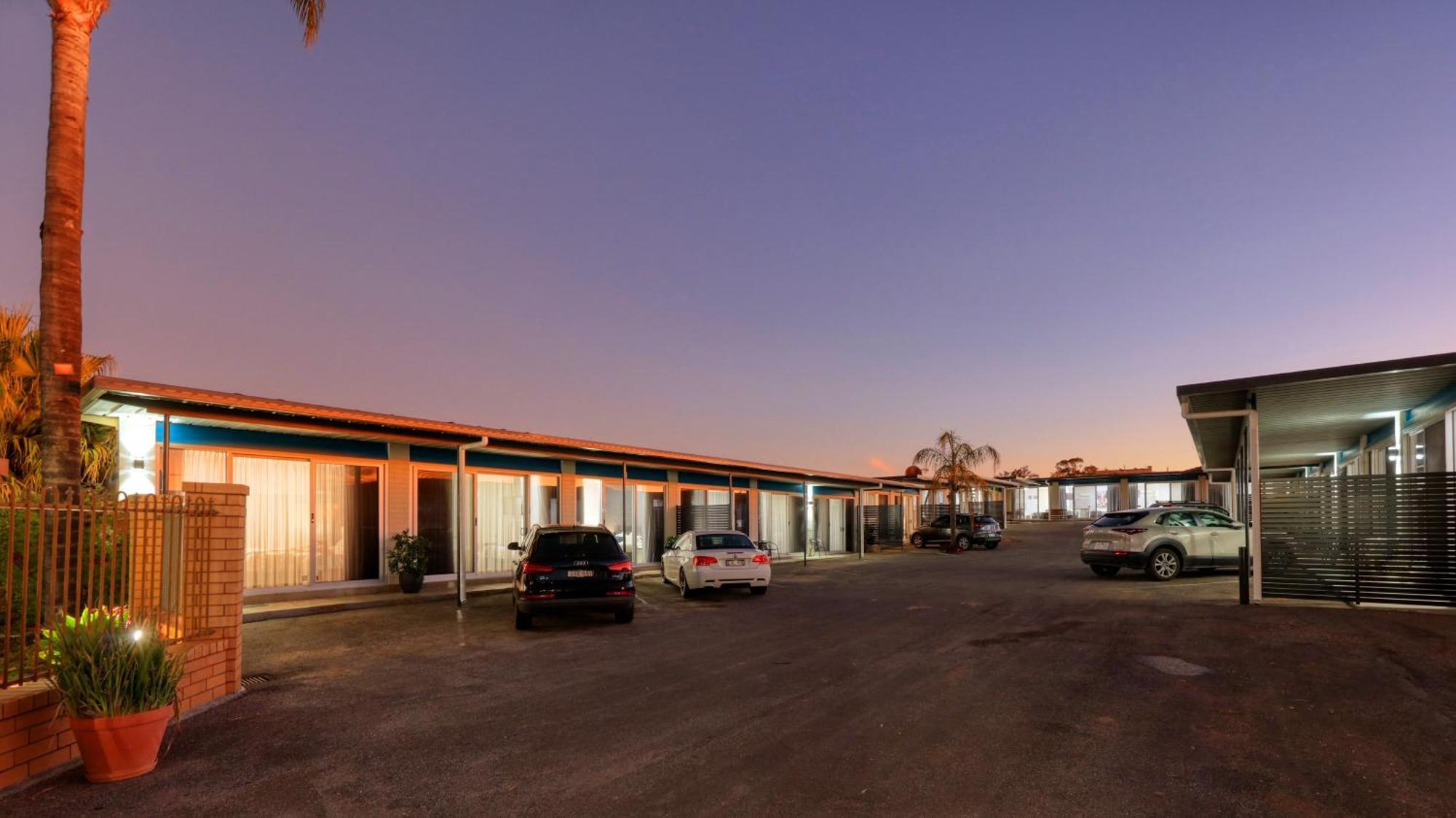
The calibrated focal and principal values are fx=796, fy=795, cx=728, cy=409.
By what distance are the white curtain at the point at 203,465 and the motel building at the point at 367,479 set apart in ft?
0.05

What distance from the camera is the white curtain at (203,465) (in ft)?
42.7

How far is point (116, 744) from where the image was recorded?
16.9ft

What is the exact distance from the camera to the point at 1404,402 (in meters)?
14.8

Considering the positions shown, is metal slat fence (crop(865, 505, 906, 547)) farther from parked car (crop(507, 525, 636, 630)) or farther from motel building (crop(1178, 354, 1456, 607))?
parked car (crop(507, 525, 636, 630))

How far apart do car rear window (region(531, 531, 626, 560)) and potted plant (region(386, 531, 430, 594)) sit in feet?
16.1

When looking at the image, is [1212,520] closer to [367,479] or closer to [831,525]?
[831,525]

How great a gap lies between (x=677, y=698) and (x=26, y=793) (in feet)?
14.7

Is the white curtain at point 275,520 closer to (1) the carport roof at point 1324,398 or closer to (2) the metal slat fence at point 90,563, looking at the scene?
(2) the metal slat fence at point 90,563

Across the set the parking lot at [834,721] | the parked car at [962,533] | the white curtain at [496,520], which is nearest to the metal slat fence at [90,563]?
the parking lot at [834,721]

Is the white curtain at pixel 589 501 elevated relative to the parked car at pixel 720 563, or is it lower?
elevated

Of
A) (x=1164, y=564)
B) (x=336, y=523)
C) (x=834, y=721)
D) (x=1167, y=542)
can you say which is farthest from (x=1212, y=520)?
(x=336, y=523)

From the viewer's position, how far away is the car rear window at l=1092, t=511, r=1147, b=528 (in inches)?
694

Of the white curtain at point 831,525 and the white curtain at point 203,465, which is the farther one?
the white curtain at point 831,525

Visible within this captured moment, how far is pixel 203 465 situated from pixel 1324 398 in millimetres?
19196
